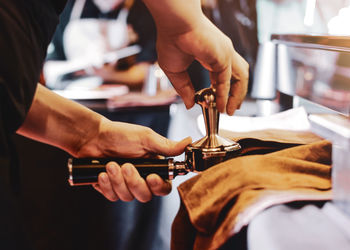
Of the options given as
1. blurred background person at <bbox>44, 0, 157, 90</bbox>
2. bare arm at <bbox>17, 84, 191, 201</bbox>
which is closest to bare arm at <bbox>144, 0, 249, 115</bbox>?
bare arm at <bbox>17, 84, 191, 201</bbox>

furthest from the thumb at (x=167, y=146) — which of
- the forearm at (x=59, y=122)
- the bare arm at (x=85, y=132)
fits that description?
the forearm at (x=59, y=122)

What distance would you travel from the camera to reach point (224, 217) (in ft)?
1.36

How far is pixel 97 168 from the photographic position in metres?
0.55

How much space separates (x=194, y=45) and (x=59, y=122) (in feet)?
0.96

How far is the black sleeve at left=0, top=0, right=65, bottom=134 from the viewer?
0.40 m

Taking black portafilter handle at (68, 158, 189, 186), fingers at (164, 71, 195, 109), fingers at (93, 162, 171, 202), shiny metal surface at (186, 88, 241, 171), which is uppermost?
fingers at (164, 71, 195, 109)

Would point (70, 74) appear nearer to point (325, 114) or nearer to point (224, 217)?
point (325, 114)

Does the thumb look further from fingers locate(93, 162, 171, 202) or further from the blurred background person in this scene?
the blurred background person

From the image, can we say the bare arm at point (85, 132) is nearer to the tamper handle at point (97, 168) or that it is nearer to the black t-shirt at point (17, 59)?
the tamper handle at point (97, 168)

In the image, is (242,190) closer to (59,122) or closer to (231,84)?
(231,84)

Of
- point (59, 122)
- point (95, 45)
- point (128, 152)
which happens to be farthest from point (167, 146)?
point (95, 45)

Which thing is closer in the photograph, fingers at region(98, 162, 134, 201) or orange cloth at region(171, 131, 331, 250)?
orange cloth at region(171, 131, 331, 250)

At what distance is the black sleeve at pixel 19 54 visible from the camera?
397 mm

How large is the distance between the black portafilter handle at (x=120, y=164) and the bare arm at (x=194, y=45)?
0.12 metres
